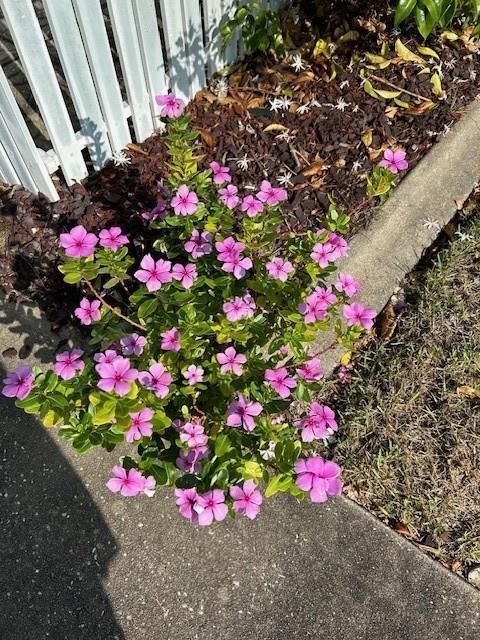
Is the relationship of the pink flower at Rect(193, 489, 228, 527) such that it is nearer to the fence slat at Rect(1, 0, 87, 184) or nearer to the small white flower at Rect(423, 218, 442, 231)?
the fence slat at Rect(1, 0, 87, 184)

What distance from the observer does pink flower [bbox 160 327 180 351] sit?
65.7 inches

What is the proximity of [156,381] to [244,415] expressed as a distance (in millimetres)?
264

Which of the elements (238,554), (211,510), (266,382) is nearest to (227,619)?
(238,554)

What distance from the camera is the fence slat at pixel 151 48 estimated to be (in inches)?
95.9

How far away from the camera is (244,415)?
159 centimetres

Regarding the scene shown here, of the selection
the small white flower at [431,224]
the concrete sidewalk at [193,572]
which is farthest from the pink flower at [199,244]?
the small white flower at [431,224]

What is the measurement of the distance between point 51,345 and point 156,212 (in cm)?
76

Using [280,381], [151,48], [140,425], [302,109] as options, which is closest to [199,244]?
[280,381]

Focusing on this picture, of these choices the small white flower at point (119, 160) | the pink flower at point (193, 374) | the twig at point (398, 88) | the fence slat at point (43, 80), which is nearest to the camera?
the pink flower at point (193, 374)

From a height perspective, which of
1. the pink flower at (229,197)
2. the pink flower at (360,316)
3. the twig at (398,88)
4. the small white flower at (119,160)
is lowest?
the twig at (398,88)

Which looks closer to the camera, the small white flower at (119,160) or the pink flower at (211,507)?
the pink flower at (211,507)

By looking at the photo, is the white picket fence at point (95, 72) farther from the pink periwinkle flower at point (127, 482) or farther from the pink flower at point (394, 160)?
the pink periwinkle flower at point (127, 482)

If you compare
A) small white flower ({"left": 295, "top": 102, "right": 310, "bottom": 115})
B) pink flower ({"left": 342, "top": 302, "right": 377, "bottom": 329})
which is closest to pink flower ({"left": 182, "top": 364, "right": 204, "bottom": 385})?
pink flower ({"left": 342, "top": 302, "right": 377, "bottom": 329})

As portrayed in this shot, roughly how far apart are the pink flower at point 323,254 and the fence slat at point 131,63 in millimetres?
1382
